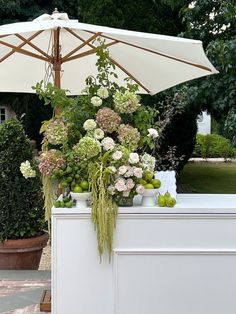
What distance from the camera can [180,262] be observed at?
2.98 m

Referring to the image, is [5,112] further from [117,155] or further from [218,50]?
[117,155]

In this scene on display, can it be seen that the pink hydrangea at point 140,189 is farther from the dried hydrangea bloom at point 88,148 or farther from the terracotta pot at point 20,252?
the terracotta pot at point 20,252

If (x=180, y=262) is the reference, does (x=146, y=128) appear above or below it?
above

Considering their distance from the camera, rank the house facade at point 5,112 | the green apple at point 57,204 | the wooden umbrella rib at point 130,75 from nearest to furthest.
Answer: the green apple at point 57,204, the wooden umbrella rib at point 130,75, the house facade at point 5,112

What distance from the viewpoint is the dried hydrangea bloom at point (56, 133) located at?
305cm

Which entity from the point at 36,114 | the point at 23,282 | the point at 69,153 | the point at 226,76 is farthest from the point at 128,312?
the point at 36,114

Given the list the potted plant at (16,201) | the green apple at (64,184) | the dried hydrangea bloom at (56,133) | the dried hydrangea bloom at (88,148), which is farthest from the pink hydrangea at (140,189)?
the potted plant at (16,201)

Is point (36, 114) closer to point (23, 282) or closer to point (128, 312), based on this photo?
point (23, 282)

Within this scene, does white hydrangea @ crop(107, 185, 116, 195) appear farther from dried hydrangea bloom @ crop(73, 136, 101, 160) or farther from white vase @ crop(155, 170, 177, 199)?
white vase @ crop(155, 170, 177, 199)

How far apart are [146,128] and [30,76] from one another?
209 cm

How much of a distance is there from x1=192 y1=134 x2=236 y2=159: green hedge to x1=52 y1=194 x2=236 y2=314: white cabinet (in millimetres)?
15906

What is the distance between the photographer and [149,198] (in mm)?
3043

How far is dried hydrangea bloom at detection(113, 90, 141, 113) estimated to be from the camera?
3105 mm

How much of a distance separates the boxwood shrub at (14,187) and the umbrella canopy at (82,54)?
1.86ft
